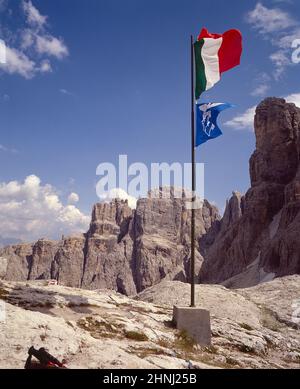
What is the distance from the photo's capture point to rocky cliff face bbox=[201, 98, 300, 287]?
97812mm

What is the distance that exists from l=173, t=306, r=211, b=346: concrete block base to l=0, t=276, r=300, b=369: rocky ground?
53 cm

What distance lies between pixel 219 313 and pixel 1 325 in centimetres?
1816

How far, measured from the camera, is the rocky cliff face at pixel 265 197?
97.8 metres

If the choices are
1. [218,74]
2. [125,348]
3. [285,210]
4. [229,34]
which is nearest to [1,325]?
[125,348]

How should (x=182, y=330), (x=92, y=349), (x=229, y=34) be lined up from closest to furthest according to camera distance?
(x=92, y=349) → (x=182, y=330) → (x=229, y=34)

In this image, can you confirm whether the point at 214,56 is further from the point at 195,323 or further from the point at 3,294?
the point at 3,294

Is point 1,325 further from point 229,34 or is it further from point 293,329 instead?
point 293,329

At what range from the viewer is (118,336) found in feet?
43.2

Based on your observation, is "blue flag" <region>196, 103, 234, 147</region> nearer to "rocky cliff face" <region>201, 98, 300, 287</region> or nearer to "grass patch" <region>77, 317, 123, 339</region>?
Answer: "grass patch" <region>77, 317, 123, 339</region>

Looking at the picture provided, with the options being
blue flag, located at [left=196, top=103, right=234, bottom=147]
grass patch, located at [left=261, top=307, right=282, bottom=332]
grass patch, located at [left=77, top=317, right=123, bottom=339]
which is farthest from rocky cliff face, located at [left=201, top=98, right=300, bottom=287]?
grass patch, located at [left=77, top=317, right=123, bottom=339]

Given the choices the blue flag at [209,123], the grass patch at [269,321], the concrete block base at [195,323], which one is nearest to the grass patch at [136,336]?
the concrete block base at [195,323]

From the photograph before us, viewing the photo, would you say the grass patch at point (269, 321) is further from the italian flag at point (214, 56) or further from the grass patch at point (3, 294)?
the grass patch at point (3, 294)

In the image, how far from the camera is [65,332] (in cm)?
1128

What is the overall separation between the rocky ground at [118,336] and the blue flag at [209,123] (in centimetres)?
828
